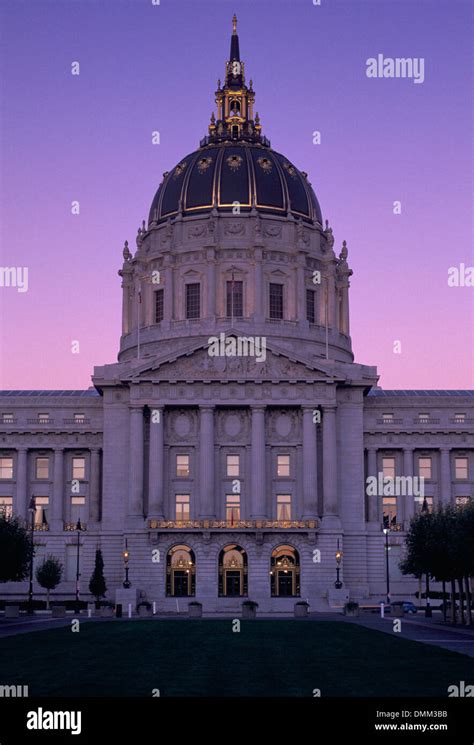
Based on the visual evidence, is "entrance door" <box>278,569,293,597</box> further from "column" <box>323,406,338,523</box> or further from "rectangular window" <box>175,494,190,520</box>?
"rectangular window" <box>175,494,190,520</box>

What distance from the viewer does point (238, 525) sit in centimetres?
10306

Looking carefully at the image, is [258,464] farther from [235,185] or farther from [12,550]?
[235,185]

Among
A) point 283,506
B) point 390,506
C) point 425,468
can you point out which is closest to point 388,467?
point 425,468

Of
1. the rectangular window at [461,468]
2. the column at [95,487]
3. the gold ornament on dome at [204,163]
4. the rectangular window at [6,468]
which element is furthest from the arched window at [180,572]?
the gold ornament on dome at [204,163]

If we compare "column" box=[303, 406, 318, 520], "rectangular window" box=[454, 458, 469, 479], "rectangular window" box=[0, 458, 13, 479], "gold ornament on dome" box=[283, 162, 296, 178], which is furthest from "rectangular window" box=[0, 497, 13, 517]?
"gold ornament on dome" box=[283, 162, 296, 178]

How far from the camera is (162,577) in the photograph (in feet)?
335

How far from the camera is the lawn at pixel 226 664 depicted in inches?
1075

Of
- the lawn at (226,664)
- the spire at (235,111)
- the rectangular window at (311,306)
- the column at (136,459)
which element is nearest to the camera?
the lawn at (226,664)

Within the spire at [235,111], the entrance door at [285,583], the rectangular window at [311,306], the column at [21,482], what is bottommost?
the entrance door at [285,583]

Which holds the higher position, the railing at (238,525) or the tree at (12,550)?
the railing at (238,525)

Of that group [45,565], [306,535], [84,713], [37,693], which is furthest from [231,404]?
[84,713]

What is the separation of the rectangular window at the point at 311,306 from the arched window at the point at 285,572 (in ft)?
106

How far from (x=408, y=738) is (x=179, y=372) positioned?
9045 cm

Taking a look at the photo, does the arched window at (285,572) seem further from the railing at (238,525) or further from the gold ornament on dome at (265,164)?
the gold ornament on dome at (265,164)
